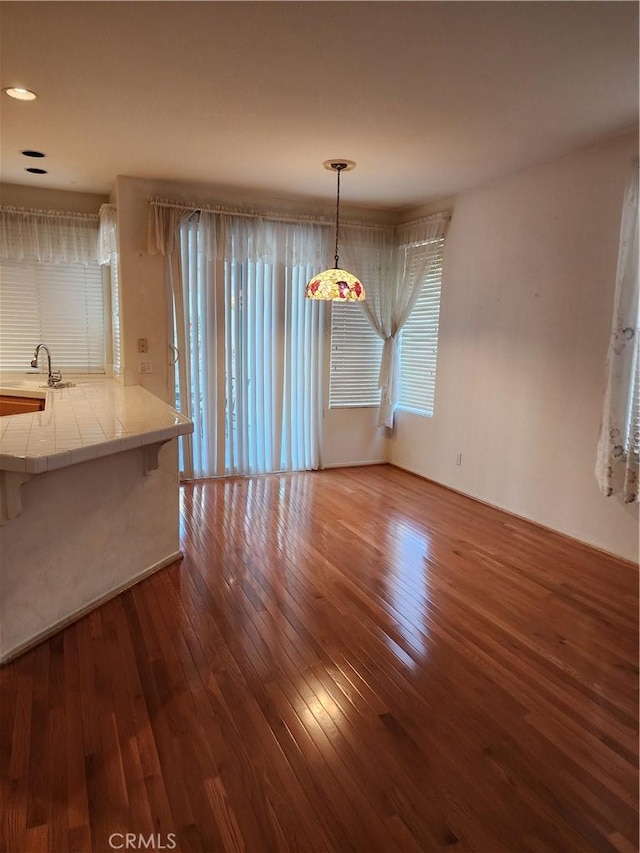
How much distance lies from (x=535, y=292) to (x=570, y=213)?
1.91ft

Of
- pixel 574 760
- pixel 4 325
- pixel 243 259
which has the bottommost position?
pixel 574 760

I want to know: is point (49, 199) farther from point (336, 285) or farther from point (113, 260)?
point (336, 285)

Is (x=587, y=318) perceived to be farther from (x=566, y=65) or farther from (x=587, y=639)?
(x=587, y=639)

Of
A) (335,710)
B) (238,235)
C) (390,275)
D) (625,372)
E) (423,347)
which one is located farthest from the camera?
(390,275)

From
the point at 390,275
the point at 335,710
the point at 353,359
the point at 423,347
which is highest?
the point at 390,275

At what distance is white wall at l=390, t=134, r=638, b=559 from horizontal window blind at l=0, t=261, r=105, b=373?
11.3 feet

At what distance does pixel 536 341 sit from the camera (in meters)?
3.96

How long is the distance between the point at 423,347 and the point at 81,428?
12.1 ft

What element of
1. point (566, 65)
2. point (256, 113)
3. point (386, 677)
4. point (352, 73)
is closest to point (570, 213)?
point (566, 65)

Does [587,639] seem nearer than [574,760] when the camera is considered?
No

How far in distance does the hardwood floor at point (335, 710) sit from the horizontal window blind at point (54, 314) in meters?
2.82

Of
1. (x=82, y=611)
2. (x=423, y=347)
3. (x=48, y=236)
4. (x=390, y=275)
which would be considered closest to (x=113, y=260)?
(x=48, y=236)

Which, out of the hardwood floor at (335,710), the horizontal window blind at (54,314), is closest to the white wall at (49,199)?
the horizontal window blind at (54,314)

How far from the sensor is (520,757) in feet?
5.88
